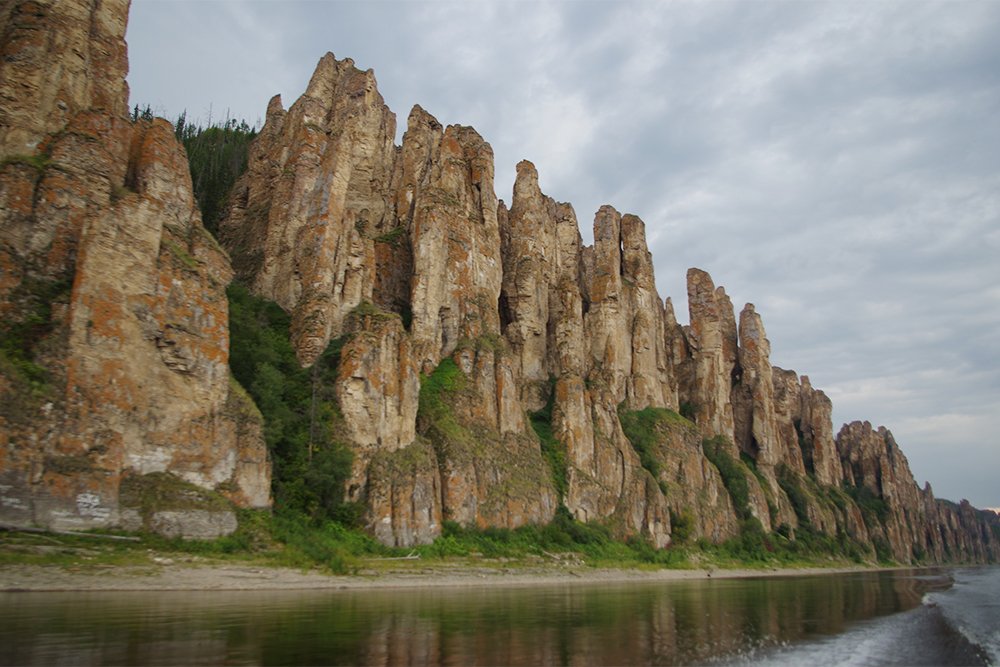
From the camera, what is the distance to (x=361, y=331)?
47875 mm

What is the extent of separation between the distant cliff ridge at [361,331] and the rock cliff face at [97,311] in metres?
0.13

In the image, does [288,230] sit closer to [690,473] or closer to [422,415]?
[422,415]

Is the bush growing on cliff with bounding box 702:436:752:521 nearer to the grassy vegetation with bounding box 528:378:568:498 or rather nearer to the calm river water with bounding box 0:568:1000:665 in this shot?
the grassy vegetation with bounding box 528:378:568:498

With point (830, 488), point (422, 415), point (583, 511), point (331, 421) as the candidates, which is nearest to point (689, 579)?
point (583, 511)

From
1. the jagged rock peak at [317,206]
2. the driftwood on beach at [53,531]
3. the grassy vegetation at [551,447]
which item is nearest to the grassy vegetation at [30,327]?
the driftwood on beach at [53,531]

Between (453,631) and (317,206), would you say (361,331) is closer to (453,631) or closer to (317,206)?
(317,206)

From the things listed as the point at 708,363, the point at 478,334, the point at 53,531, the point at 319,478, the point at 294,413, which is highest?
the point at 708,363

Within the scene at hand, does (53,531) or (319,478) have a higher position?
(319,478)

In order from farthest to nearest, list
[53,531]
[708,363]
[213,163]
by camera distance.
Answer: [708,363], [213,163], [53,531]

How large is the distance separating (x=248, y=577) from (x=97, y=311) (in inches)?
672

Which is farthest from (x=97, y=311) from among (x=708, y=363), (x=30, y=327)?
(x=708, y=363)

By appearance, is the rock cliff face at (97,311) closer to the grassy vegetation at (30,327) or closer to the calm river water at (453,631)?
the grassy vegetation at (30,327)

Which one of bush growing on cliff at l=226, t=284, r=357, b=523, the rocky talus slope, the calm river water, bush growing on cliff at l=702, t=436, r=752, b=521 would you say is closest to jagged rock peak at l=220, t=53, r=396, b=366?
the rocky talus slope

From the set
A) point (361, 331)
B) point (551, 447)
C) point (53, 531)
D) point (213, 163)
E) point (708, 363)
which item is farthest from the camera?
point (708, 363)
